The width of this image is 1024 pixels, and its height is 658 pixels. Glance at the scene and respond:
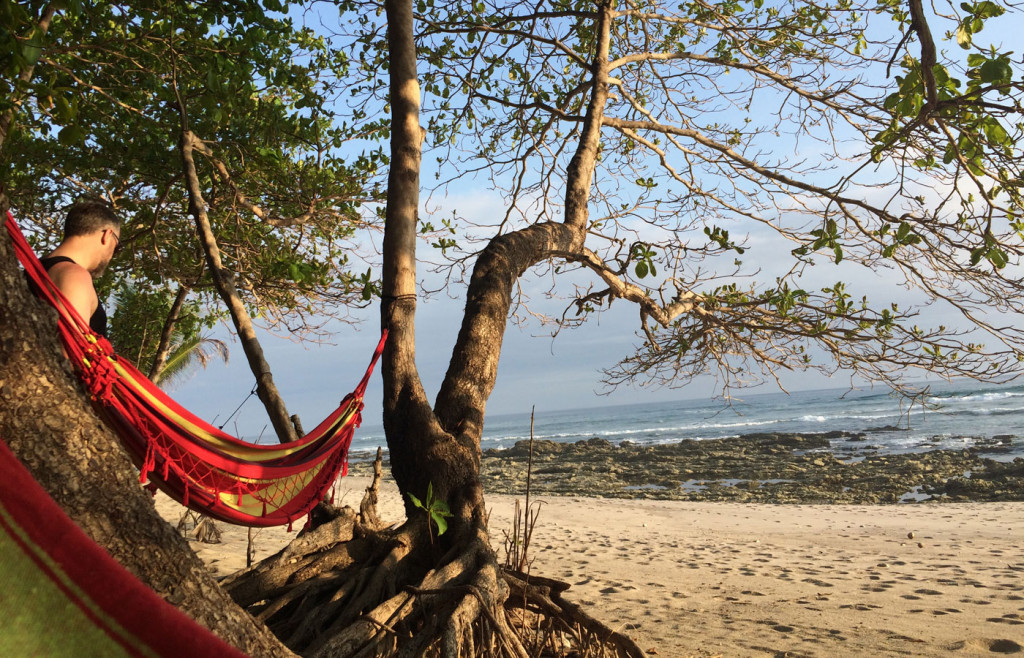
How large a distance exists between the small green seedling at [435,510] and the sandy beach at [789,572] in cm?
129

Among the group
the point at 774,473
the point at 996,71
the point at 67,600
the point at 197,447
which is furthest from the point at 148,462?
the point at 774,473

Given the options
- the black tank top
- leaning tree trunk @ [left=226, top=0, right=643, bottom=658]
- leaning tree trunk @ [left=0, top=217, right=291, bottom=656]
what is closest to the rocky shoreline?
leaning tree trunk @ [left=226, top=0, right=643, bottom=658]

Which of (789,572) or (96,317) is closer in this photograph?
(96,317)

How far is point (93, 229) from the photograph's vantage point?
1.89m

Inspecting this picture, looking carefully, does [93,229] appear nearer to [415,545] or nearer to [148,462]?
[148,462]

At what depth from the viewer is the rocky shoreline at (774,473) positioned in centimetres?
985

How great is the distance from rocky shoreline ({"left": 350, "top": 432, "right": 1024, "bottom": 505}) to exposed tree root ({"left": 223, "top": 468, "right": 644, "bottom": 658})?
26.6ft

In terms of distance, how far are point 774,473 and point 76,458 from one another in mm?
12323

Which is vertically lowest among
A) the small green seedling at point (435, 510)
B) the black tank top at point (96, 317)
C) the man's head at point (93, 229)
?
the small green seedling at point (435, 510)

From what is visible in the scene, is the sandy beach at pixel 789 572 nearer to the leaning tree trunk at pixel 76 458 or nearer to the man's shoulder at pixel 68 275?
the leaning tree trunk at pixel 76 458

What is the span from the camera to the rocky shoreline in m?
9.85

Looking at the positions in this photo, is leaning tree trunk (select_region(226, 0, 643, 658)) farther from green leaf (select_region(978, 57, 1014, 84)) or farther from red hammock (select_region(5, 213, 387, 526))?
green leaf (select_region(978, 57, 1014, 84))

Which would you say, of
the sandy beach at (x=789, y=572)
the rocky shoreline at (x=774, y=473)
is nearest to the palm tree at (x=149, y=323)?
the sandy beach at (x=789, y=572)

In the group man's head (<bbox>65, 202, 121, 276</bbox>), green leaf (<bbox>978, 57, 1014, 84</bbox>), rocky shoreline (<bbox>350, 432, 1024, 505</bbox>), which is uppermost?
green leaf (<bbox>978, 57, 1014, 84</bbox>)
